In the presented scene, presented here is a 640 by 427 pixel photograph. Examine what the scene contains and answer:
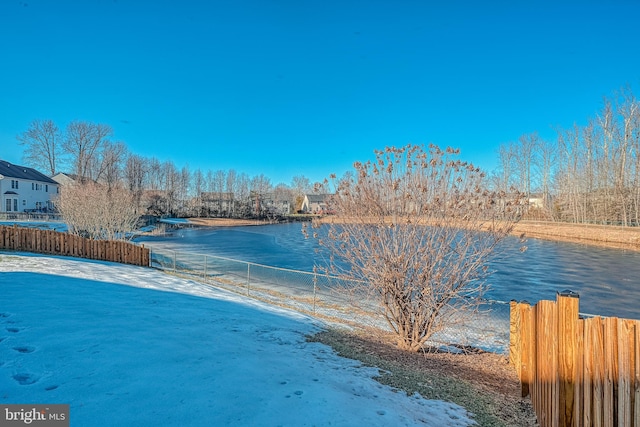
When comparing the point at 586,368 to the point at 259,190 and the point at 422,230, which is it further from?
the point at 259,190

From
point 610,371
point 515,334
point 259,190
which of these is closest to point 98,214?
point 515,334

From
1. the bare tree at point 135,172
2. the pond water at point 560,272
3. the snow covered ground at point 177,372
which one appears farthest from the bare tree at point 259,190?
the snow covered ground at point 177,372

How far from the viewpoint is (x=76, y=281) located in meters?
8.20

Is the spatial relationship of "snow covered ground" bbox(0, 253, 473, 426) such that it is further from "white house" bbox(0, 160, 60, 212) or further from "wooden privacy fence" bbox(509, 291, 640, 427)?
"white house" bbox(0, 160, 60, 212)

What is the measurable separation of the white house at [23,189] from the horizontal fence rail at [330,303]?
33.3 metres

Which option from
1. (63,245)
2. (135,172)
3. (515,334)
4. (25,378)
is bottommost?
(515,334)

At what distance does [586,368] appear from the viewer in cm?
256

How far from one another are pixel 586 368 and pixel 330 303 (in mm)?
8820

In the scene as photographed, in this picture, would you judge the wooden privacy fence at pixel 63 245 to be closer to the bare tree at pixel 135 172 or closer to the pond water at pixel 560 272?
the pond water at pixel 560 272

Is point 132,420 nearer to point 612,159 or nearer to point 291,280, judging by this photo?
point 291,280

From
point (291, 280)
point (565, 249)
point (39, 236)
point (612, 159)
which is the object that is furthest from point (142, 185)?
point (612, 159)

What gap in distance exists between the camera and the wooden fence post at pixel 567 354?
2686mm

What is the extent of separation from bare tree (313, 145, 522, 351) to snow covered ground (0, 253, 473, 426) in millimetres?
1676

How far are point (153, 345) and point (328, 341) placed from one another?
2.83 m
